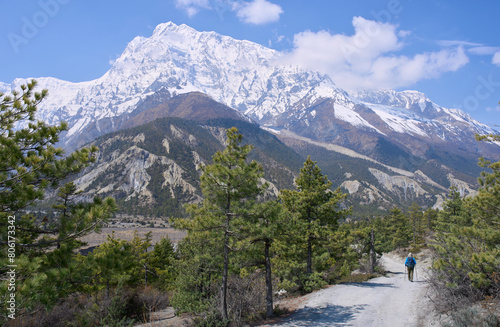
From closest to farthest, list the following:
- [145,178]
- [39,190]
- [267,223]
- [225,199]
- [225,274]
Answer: [39,190] → [225,274] → [225,199] → [267,223] → [145,178]

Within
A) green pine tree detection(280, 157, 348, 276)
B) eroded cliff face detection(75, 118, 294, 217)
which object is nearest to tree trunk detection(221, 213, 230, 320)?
green pine tree detection(280, 157, 348, 276)

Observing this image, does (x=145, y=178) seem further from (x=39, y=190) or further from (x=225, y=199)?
(x=39, y=190)

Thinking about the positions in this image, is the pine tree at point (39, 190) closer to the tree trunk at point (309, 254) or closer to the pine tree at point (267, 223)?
the pine tree at point (267, 223)

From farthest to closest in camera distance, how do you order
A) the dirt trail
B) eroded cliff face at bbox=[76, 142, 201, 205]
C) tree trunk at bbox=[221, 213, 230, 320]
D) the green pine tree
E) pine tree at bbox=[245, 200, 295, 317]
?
eroded cliff face at bbox=[76, 142, 201, 205]
the green pine tree
tree trunk at bbox=[221, 213, 230, 320]
the dirt trail
pine tree at bbox=[245, 200, 295, 317]

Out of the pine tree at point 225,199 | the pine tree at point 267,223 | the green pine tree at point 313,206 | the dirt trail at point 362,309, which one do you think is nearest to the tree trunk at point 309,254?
the green pine tree at point 313,206

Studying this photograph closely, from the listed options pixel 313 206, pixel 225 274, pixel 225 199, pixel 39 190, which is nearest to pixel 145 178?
pixel 313 206

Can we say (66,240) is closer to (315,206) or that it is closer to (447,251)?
(447,251)

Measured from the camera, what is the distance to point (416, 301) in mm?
13469

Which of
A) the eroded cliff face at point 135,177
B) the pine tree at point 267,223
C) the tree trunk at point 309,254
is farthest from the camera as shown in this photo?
the eroded cliff face at point 135,177

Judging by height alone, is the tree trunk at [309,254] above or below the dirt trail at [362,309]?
above

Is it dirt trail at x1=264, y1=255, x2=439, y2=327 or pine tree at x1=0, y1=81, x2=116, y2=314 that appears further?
dirt trail at x1=264, y1=255, x2=439, y2=327

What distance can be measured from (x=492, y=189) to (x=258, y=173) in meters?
9.37

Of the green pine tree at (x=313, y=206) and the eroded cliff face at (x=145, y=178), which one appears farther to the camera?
the eroded cliff face at (x=145, y=178)

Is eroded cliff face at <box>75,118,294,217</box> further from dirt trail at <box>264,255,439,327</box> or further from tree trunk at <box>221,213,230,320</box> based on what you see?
tree trunk at <box>221,213,230,320</box>
